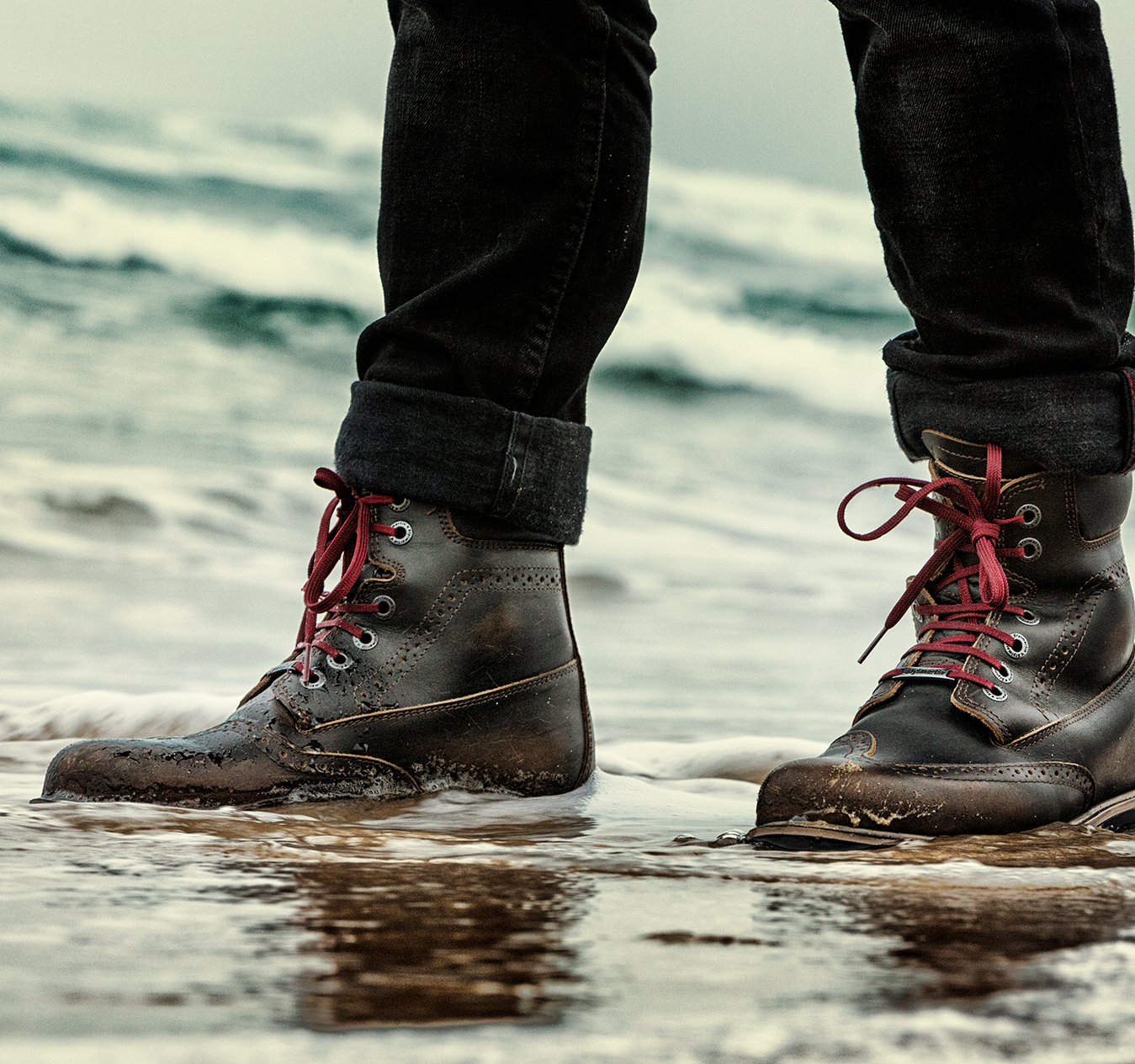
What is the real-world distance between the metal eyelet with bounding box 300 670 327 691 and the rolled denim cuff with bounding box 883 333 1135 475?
51cm

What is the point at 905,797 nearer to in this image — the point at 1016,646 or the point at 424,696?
the point at 1016,646

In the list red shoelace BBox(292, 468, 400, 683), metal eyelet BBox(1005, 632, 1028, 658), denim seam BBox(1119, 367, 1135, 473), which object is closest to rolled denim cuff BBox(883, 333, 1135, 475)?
denim seam BBox(1119, 367, 1135, 473)

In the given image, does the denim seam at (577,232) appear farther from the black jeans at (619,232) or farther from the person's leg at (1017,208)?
the person's leg at (1017,208)

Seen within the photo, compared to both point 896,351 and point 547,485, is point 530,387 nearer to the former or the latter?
point 547,485

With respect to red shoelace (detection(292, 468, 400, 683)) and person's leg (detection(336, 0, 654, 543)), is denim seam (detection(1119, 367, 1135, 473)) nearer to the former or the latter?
person's leg (detection(336, 0, 654, 543))

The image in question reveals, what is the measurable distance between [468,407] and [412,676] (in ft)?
0.70

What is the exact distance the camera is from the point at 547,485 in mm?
966

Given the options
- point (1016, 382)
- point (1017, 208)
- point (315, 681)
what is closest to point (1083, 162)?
point (1017, 208)

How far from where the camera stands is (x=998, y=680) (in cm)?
86

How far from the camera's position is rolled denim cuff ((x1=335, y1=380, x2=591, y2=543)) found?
928 millimetres

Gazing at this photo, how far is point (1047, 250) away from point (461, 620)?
20.4 inches

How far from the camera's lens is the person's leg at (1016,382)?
2.81 feet

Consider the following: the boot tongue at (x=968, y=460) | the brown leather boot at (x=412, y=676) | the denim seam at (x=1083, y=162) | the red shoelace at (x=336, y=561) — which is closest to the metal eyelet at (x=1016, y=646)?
the boot tongue at (x=968, y=460)

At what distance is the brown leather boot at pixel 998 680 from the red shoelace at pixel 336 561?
1.18 feet
